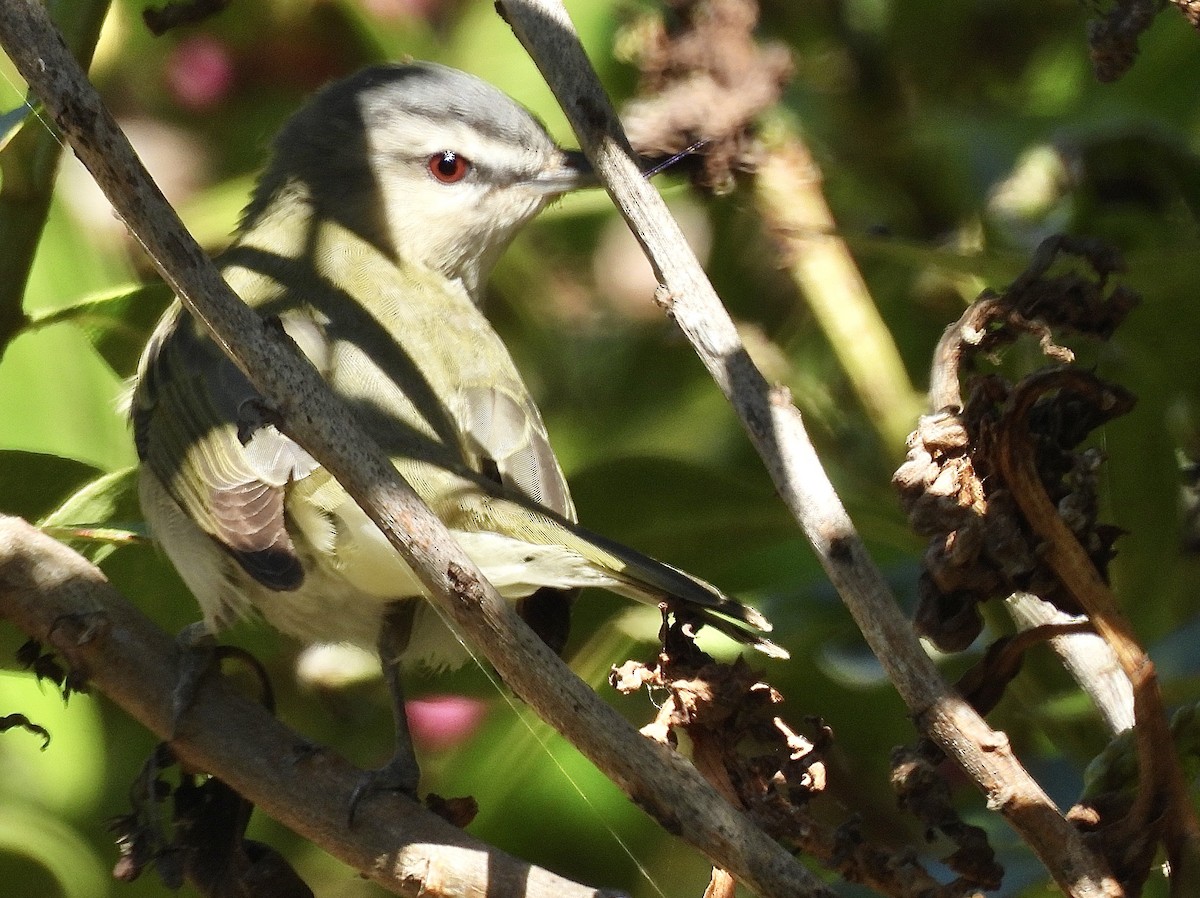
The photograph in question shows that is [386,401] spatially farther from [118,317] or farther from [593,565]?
[593,565]

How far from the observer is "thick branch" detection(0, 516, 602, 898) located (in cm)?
155

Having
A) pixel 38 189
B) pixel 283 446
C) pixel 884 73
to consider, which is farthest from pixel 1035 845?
pixel 884 73

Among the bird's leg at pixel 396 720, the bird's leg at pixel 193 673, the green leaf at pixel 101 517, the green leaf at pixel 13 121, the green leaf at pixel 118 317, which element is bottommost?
the bird's leg at pixel 396 720

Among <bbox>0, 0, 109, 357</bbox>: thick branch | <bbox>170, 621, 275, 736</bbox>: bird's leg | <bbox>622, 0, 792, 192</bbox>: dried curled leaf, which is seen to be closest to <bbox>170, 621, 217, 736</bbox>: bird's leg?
<bbox>170, 621, 275, 736</bbox>: bird's leg

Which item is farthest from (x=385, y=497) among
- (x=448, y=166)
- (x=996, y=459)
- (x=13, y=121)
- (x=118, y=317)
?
(x=448, y=166)

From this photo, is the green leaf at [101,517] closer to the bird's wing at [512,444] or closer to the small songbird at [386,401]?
the small songbird at [386,401]

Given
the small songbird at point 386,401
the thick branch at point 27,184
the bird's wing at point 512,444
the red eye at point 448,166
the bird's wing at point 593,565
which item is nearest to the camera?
the bird's wing at point 593,565

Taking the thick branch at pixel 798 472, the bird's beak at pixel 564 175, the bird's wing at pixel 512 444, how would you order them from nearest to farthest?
the thick branch at pixel 798 472, the bird's wing at pixel 512 444, the bird's beak at pixel 564 175

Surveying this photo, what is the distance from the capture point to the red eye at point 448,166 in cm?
300

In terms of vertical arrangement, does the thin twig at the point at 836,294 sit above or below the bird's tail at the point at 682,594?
above

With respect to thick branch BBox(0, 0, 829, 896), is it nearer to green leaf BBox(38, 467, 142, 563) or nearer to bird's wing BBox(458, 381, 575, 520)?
green leaf BBox(38, 467, 142, 563)

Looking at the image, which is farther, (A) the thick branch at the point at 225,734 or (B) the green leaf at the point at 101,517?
(B) the green leaf at the point at 101,517

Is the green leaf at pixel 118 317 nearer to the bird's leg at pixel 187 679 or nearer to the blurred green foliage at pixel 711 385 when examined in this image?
the blurred green foliage at pixel 711 385

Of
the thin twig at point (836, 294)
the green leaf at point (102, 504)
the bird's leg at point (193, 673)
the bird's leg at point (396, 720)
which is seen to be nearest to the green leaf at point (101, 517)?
the green leaf at point (102, 504)
